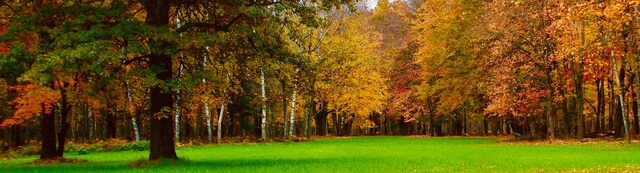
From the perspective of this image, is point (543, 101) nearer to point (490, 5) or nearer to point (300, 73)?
point (490, 5)

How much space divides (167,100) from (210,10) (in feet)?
11.3

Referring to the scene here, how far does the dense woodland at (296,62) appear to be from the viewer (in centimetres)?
1600

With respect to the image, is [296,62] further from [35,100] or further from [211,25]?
[35,100]

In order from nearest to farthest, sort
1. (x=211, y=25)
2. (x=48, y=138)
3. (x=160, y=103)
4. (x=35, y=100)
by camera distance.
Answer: (x=160, y=103)
(x=211, y=25)
(x=35, y=100)
(x=48, y=138)

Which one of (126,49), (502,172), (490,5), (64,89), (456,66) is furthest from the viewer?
(456,66)

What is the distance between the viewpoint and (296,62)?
19.5 metres

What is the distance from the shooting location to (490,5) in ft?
117

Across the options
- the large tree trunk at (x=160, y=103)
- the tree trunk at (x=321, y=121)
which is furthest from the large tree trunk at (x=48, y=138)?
the tree trunk at (x=321, y=121)

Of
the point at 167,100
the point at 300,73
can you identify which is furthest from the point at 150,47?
the point at 300,73

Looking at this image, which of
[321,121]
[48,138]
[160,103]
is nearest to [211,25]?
[160,103]

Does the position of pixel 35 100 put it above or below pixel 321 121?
above

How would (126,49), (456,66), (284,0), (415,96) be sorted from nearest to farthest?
(126,49), (284,0), (456,66), (415,96)

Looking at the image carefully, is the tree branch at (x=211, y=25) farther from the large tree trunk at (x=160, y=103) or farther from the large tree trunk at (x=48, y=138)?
the large tree trunk at (x=48, y=138)

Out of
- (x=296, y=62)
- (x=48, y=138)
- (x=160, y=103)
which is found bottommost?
(x=48, y=138)
